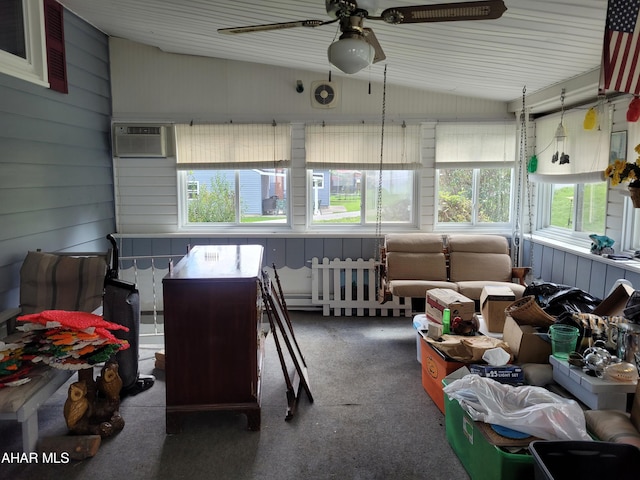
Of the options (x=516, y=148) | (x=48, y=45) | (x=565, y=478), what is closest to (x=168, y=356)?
(x=565, y=478)

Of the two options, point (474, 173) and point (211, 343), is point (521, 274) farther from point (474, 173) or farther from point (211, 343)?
point (211, 343)

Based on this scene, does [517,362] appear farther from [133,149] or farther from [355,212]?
[133,149]

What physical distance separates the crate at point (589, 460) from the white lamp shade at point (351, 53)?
183cm

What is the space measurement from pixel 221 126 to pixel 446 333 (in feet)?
11.0

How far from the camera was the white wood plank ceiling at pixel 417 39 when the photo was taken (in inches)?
110

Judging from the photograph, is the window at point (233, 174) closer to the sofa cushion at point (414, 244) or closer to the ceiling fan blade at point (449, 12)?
the sofa cushion at point (414, 244)

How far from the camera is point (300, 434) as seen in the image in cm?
273

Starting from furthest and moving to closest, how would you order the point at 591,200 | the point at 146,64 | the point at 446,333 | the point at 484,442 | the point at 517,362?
the point at 146,64, the point at 591,200, the point at 446,333, the point at 517,362, the point at 484,442

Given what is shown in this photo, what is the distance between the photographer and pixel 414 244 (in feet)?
15.9

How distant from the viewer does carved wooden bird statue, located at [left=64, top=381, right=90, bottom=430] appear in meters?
2.58

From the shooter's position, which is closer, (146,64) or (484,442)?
(484,442)

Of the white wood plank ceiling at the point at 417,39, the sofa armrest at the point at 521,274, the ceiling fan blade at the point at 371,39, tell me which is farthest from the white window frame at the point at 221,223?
the ceiling fan blade at the point at 371,39

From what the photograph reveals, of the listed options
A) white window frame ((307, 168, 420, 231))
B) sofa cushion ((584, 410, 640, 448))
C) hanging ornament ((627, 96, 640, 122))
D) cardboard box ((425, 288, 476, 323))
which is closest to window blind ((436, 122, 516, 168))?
white window frame ((307, 168, 420, 231))

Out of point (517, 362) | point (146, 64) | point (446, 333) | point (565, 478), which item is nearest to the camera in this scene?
point (565, 478)
